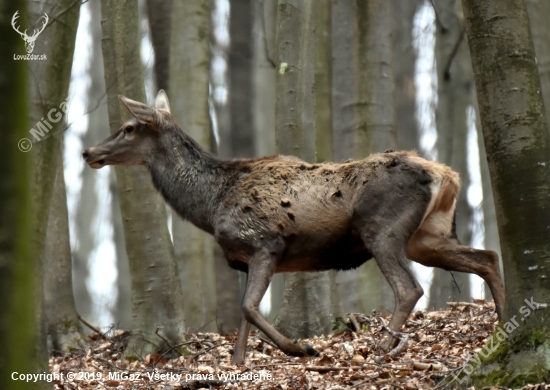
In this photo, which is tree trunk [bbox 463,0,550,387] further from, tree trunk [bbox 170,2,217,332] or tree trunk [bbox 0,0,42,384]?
tree trunk [bbox 170,2,217,332]

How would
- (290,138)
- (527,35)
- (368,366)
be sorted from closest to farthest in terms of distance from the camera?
(527,35) < (368,366) < (290,138)

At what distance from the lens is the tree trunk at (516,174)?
18.8 ft

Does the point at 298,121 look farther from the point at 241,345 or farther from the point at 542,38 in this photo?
the point at 542,38

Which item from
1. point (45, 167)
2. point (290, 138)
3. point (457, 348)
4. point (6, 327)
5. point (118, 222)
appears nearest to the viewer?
point (6, 327)

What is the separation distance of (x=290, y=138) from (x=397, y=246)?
2.43 metres

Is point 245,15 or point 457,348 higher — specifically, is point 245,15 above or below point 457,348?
above

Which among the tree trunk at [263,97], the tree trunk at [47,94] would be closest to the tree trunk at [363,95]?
the tree trunk at [47,94]

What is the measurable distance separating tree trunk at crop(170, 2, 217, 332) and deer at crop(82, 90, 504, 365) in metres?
4.57

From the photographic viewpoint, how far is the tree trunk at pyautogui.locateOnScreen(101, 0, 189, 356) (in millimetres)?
9391

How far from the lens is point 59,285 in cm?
1069

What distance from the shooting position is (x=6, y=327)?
14.0 feet

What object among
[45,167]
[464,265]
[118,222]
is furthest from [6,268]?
[118,222]

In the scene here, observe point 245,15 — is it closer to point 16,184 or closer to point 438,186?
point 438,186

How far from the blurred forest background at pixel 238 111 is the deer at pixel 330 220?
3.25 feet
